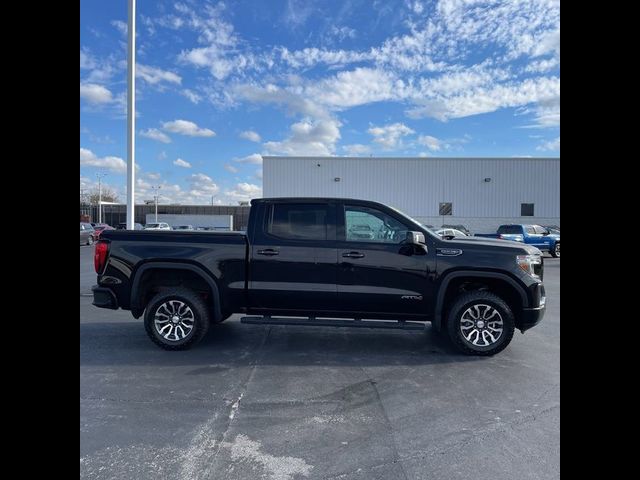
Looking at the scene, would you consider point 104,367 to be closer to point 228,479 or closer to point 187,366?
point 187,366

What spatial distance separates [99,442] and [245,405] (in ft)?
3.84

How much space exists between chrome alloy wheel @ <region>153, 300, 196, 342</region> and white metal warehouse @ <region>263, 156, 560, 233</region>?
25965 mm

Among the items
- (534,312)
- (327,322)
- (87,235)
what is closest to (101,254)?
(327,322)

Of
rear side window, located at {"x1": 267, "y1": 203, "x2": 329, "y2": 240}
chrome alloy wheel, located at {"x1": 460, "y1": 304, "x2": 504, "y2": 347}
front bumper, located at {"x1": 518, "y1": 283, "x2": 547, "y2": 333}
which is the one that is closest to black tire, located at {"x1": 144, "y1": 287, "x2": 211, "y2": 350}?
rear side window, located at {"x1": 267, "y1": 203, "x2": 329, "y2": 240}

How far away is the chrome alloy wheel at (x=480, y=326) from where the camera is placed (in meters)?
4.88

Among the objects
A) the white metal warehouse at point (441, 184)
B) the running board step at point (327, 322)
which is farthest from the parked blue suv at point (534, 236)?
the running board step at point (327, 322)

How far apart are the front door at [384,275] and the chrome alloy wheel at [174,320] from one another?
2066 millimetres

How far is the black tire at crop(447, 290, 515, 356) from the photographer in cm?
482

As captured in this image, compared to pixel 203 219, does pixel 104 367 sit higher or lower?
lower

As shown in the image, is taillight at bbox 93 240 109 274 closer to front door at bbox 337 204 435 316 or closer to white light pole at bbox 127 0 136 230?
front door at bbox 337 204 435 316

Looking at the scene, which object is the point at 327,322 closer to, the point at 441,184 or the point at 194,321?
the point at 194,321
